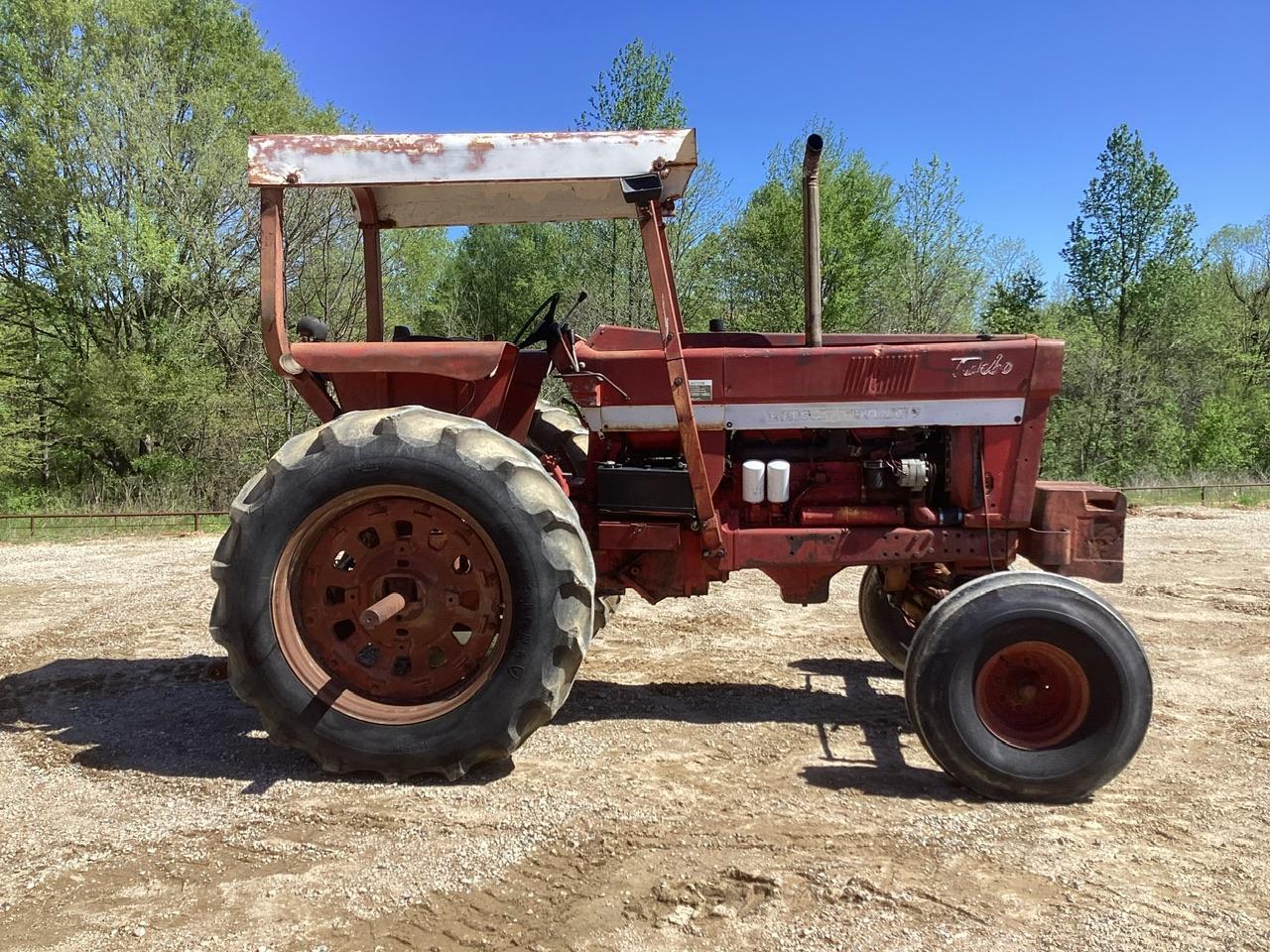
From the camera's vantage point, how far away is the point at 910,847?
279cm

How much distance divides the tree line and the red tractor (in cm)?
1434

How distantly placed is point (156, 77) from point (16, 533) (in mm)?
11047

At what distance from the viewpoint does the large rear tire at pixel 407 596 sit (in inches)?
129

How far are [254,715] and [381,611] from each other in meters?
1.33

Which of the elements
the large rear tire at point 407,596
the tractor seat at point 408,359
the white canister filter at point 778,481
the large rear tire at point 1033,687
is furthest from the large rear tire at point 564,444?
the large rear tire at point 1033,687

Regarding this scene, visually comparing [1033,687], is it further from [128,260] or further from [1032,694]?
[128,260]

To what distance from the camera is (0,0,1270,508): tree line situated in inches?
657

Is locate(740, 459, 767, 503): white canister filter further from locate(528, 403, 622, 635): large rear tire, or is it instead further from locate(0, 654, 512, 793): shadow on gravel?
locate(0, 654, 512, 793): shadow on gravel

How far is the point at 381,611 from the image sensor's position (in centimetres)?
334

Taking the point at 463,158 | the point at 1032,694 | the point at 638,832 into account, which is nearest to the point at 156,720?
the point at 638,832

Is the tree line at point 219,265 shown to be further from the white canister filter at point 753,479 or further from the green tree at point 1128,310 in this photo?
the white canister filter at point 753,479

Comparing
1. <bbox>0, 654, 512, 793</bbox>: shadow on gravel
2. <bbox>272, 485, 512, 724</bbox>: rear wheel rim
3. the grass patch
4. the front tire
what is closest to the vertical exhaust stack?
the front tire

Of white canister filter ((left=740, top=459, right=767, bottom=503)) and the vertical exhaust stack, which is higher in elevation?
the vertical exhaust stack

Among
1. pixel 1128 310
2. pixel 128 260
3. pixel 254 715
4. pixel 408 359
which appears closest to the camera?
pixel 408 359
